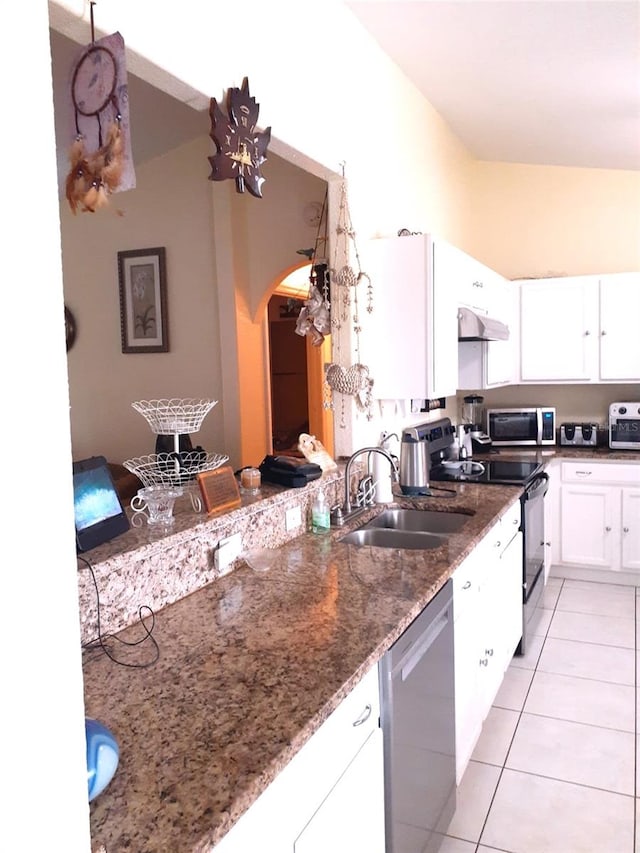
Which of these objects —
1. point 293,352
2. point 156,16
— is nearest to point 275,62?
point 156,16

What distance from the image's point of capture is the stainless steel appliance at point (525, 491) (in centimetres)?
338

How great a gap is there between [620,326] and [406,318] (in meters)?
2.25

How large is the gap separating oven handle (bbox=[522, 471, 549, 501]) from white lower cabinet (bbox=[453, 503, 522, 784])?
15 centimetres

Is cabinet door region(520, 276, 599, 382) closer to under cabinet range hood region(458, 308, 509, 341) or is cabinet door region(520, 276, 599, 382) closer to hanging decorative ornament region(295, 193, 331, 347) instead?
under cabinet range hood region(458, 308, 509, 341)

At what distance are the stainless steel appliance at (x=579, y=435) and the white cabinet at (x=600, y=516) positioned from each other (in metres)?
0.36

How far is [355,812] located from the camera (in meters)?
1.37

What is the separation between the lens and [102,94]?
4.61 feet

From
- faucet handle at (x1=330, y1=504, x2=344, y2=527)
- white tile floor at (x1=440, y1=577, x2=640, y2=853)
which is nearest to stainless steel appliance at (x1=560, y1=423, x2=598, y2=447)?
white tile floor at (x1=440, y1=577, x2=640, y2=853)

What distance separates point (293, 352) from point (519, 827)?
4731 mm

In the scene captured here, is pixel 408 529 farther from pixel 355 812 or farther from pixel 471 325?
pixel 355 812

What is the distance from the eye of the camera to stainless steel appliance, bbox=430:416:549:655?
3.38 meters

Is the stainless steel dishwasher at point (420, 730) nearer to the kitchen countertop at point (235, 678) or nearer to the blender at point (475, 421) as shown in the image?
the kitchen countertop at point (235, 678)

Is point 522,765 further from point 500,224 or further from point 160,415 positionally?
point 500,224

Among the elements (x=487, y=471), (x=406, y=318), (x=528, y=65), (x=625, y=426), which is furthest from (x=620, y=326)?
(x=406, y=318)
